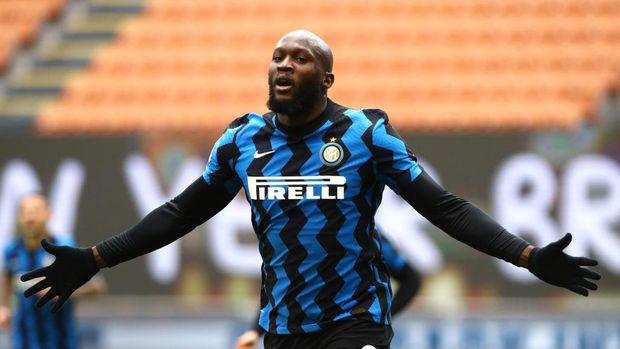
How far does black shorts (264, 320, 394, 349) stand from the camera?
392 cm

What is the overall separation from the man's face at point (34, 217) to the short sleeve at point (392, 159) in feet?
12.8

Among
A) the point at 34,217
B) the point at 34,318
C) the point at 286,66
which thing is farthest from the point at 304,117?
the point at 34,318

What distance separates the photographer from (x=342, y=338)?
154 inches

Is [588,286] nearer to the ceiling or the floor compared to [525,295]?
nearer to the ceiling

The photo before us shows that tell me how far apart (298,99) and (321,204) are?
0.37m

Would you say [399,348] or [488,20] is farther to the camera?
[488,20]

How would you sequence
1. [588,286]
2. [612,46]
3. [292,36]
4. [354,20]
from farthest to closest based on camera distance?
[354,20], [612,46], [292,36], [588,286]

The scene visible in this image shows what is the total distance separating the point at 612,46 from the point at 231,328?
6041 millimetres

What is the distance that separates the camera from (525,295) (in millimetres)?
11117

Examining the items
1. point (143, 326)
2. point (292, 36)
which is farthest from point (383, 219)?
point (292, 36)

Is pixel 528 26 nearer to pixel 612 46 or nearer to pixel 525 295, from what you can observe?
pixel 612 46

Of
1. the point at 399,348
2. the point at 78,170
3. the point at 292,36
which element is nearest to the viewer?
the point at 292,36

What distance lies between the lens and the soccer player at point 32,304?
7238 mm

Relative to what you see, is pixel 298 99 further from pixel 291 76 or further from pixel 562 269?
pixel 562 269
